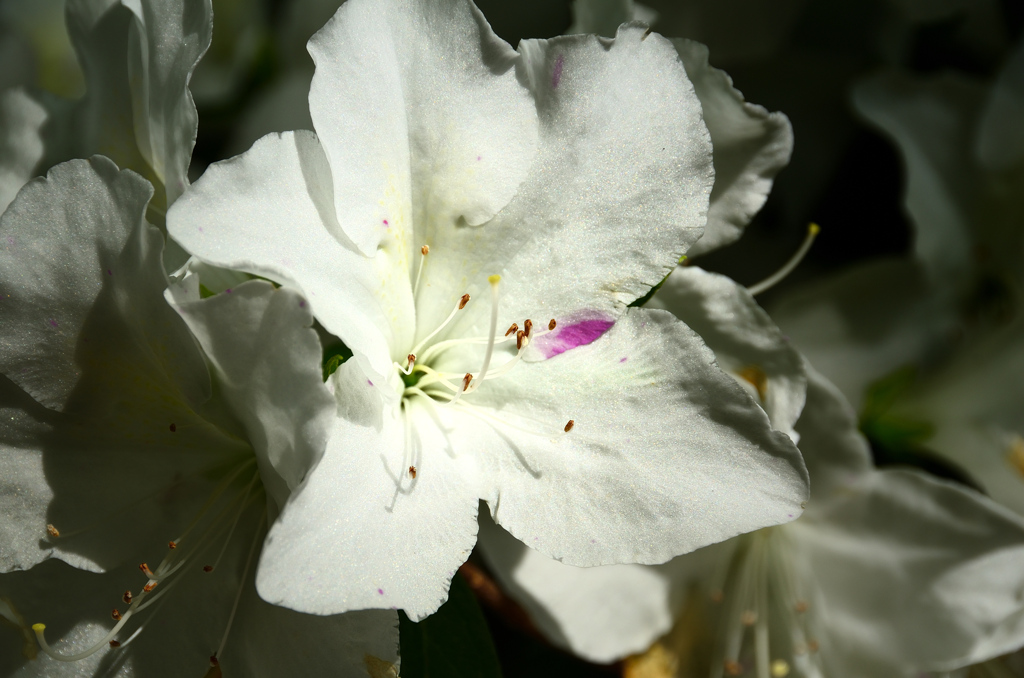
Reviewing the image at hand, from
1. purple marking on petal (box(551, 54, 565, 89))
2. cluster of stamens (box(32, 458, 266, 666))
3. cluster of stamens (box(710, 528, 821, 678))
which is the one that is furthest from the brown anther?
purple marking on petal (box(551, 54, 565, 89))

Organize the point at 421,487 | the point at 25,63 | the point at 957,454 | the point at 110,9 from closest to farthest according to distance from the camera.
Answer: the point at 421,487, the point at 110,9, the point at 957,454, the point at 25,63

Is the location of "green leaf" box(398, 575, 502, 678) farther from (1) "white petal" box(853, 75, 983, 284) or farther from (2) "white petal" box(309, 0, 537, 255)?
(1) "white petal" box(853, 75, 983, 284)

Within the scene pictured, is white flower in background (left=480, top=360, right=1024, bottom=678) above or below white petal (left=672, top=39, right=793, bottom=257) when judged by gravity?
below

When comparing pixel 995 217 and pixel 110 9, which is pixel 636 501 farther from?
pixel 995 217

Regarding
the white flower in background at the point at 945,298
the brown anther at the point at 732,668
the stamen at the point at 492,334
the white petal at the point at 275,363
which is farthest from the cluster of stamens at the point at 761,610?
the white petal at the point at 275,363

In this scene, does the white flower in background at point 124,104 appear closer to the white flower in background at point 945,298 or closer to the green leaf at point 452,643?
the green leaf at point 452,643

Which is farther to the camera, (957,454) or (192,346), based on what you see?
(957,454)

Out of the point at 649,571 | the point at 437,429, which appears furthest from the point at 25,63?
the point at 649,571
